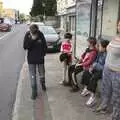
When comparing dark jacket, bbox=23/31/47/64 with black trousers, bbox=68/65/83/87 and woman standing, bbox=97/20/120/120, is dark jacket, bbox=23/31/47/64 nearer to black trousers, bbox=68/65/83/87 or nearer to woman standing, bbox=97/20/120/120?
black trousers, bbox=68/65/83/87

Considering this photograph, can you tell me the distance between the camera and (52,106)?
308 inches

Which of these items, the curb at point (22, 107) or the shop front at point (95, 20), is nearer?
the curb at point (22, 107)

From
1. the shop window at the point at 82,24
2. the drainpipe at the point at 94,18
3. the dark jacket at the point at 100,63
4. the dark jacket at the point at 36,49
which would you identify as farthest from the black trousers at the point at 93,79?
the shop window at the point at 82,24

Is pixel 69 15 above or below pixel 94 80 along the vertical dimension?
above

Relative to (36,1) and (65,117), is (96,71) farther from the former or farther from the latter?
(36,1)

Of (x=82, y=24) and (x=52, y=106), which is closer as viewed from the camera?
(x=52, y=106)

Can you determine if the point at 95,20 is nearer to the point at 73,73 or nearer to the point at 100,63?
the point at 73,73

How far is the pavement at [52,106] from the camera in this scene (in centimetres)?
709

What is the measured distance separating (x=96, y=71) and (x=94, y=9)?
317 centimetres

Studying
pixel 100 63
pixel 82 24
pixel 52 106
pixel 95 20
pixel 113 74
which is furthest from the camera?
pixel 82 24

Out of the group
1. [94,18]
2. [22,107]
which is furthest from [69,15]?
[22,107]

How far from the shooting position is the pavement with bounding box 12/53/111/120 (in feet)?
23.2

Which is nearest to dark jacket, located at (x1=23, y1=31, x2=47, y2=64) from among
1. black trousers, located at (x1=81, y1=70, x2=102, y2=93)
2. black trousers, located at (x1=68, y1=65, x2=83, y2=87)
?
black trousers, located at (x1=68, y1=65, x2=83, y2=87)

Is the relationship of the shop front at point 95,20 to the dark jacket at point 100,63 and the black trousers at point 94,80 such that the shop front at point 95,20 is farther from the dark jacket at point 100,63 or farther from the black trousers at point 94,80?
the black trousers at point 94,80
